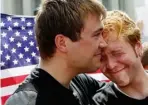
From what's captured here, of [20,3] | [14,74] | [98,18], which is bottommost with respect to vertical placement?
[14,74]

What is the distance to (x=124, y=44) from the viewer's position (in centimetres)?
158

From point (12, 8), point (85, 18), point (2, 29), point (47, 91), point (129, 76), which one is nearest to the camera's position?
point (47, 91)

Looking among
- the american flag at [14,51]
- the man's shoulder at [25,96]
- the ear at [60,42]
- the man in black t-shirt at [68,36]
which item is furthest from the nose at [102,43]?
the american flag at [14,51]

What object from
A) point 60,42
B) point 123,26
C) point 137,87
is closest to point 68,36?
point 60,42

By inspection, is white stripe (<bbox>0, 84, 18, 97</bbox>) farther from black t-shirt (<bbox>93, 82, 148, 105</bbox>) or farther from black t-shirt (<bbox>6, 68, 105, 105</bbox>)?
black t-shirt (<bbox>6, 68, 105, 105</bbox>)

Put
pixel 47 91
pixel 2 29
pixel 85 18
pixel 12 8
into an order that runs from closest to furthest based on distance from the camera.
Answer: pixel 47 91, pixel 85 18, pixel 2 29, pixel 12 8

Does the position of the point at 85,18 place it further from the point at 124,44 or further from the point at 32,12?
the point at 32,12

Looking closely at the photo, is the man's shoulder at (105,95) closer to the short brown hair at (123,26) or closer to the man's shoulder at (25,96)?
the short brown hair at (123,26)

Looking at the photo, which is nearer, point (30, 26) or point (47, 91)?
point (47, 91)

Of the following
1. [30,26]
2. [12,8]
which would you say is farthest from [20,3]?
[30,26]

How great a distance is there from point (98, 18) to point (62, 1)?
162 millimetres

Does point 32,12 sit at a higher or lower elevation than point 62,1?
lower

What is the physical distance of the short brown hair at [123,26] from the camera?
158 centimetres

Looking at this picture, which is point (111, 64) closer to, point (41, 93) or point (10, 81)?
point (41, 93)
